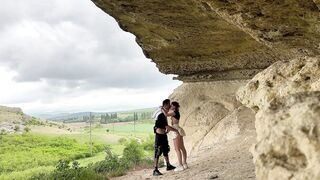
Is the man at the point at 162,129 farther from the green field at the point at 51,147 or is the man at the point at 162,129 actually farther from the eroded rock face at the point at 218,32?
the green field at the point at 51,147

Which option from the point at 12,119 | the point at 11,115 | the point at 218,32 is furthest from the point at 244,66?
the point at 11,115

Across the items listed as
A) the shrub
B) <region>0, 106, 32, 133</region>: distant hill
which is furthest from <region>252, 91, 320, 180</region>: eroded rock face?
the shrub

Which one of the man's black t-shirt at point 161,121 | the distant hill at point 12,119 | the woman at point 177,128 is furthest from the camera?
the distant hill at point 12,119

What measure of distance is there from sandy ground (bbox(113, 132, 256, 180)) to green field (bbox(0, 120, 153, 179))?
18.3 metres

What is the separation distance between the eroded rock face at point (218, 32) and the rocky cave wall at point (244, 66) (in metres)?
0.01

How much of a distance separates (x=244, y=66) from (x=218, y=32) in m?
2.47

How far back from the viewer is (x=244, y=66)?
38.8ft

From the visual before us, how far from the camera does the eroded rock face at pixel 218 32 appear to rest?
621 centimetres

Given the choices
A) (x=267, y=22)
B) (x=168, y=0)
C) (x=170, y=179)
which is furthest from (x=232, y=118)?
(x=267, y=22)

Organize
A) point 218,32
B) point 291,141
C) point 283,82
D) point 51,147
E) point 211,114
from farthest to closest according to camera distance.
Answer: point 51,147 < point 211,114 < point 218,32 < point 283,82 < point 291,141

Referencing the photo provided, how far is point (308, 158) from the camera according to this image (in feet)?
6.74

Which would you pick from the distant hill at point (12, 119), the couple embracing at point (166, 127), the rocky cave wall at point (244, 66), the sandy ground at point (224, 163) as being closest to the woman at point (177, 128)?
Answer: the couple embracing at point (166, 127)

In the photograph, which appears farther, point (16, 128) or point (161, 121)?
→ point (16, 128)

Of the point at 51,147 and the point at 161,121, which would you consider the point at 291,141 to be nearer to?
the point at 161,121
